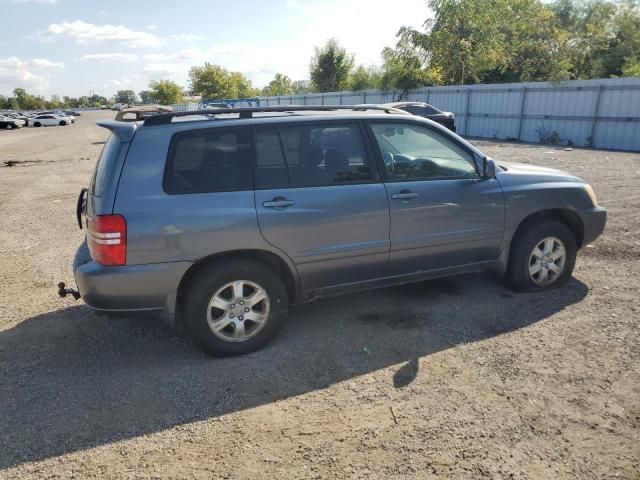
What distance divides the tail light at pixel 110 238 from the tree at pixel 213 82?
5791cm

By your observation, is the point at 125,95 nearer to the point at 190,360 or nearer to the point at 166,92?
the point at 166,92

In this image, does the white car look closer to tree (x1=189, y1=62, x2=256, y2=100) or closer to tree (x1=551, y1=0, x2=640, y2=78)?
tree (x1=189, y1=62, x2=256, y2=100)

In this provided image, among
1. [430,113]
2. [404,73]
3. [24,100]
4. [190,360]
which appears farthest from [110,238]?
[24,100]

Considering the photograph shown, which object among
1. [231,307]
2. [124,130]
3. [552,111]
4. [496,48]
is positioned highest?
[496,48]

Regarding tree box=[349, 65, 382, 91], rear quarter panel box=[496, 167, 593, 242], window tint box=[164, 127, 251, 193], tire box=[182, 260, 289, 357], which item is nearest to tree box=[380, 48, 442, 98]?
tree box=[349, 65, 382, 91]

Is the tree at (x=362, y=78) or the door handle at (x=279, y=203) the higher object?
the tree at (x=362, y=78)

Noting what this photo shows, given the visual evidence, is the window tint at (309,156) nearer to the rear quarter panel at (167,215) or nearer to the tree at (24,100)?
the rear quarter panel at (167,215)

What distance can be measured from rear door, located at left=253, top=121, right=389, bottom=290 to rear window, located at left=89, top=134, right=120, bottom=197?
987 mm

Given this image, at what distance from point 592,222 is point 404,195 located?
212cm

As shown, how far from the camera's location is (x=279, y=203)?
3635 mm

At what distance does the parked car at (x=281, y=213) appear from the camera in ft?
11.1

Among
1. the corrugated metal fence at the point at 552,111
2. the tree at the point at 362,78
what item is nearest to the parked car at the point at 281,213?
the corrugated metal fence at the point at 552,111

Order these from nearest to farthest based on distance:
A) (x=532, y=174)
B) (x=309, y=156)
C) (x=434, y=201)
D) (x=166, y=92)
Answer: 1. (x=309, y=156)
2. (x=434, y=201)
3. (x=532, y=174)
4. (x=166, y=92)

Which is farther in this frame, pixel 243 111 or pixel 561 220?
pixel 561 220
